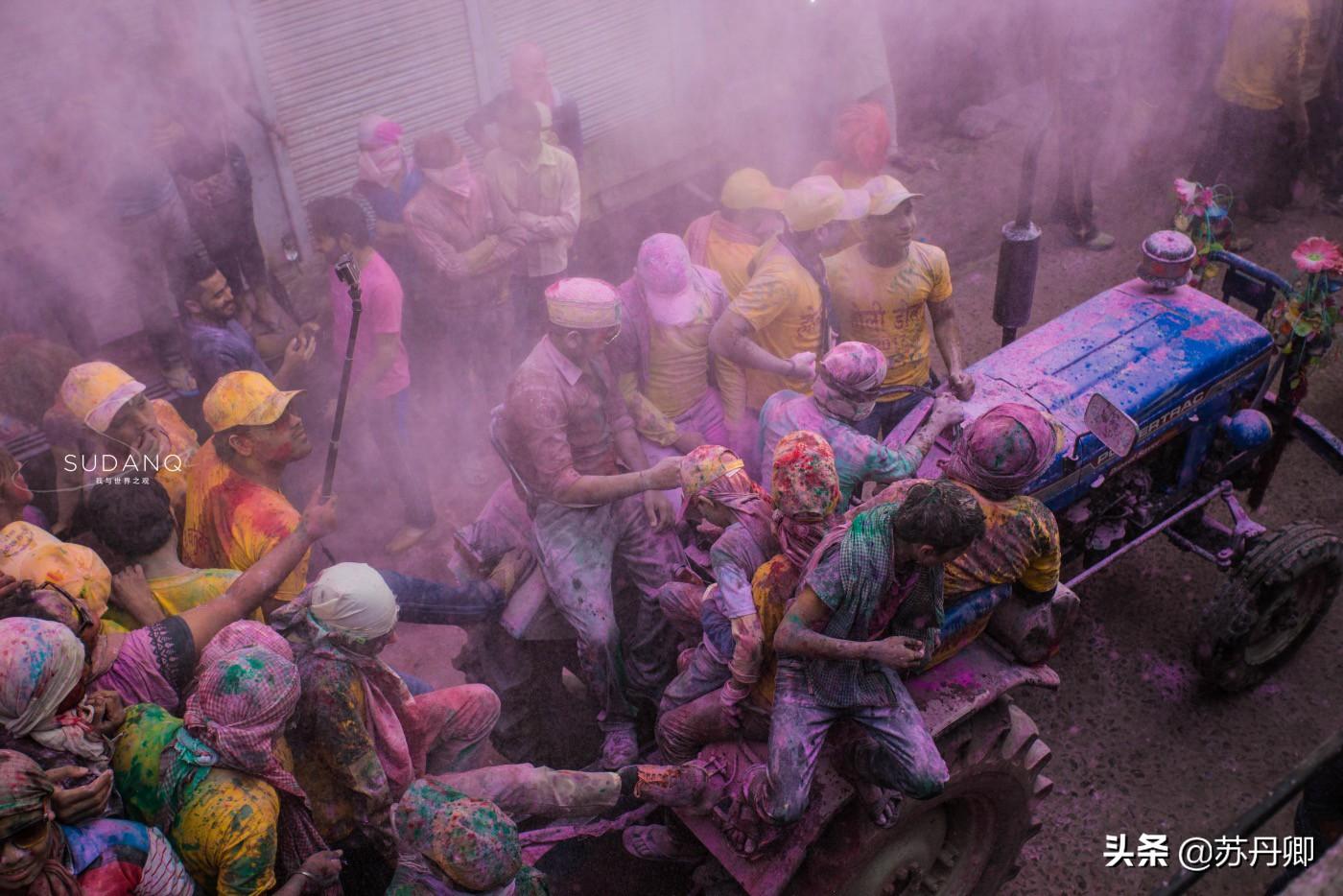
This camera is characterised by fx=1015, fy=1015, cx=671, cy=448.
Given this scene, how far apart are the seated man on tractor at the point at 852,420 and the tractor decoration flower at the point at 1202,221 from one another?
6.85ft

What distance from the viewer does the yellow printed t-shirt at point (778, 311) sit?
4.73 meters

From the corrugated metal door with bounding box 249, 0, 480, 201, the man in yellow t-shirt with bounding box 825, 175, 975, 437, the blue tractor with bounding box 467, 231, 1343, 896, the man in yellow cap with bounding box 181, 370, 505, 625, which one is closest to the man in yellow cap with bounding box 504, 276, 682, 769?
the blue tractor with bounding box 467, 231, 1343, 896

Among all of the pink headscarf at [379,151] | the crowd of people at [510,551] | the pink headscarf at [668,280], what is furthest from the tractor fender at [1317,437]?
the pink headscarf at [379,151]

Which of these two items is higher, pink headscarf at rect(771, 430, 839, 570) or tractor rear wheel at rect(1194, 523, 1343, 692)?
pink headscarf at rect(771, 430, 839, 570)

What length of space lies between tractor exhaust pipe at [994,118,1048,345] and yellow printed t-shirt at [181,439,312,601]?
138 inches

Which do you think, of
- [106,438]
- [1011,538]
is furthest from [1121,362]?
[106,438]

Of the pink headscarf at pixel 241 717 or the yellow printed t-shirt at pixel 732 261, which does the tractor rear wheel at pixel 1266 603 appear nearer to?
the yellow printed t-shirt at pixel 732 261

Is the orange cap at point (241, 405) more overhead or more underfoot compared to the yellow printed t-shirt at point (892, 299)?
more overhead

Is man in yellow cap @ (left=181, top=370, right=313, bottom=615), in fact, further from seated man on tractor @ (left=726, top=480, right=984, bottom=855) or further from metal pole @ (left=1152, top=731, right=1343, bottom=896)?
metal pole @ (left=1152, top=731, right=1343, bottom=896)

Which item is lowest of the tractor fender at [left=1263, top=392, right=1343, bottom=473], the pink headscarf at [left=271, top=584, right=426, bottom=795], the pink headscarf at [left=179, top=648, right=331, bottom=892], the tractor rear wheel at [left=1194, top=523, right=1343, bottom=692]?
the tractor rear wheel at [left=1194, top=523, right=1343, bottom=692]

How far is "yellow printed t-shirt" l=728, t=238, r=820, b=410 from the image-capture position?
473cm

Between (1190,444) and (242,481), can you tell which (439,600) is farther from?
(1190,444)

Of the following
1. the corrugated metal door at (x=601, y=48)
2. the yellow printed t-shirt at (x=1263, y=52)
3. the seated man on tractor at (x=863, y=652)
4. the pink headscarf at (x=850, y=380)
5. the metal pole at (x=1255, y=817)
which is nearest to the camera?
the metal pole at (x=1255, y=817)

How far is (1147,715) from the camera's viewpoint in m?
4.77
